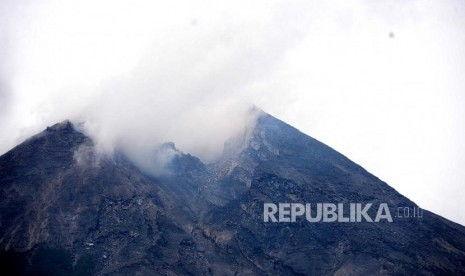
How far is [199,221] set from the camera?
578ft

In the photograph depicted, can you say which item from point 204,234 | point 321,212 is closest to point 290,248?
point 321,212

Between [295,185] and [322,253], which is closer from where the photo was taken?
[322,253]

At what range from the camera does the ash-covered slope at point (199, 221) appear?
143875mm

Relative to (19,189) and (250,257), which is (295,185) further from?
(19,189)

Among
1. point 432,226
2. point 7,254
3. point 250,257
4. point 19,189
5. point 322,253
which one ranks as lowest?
point 7,254

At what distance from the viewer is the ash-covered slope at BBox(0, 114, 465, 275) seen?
14388cm

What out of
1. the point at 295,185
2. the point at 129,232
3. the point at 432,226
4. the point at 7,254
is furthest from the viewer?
the point at 295,185

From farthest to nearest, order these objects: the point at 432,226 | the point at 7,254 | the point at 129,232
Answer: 1. the point at 432,226
2. the point at 129,232
3. the point at 7,254

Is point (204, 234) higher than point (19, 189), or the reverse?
point (204, 234)

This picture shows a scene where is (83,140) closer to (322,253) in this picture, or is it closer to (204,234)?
(204,234)

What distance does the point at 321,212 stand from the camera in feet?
566

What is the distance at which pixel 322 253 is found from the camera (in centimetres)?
15625

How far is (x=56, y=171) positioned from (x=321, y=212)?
112412 mm

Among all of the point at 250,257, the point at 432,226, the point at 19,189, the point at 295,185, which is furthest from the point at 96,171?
the point at 432,226
